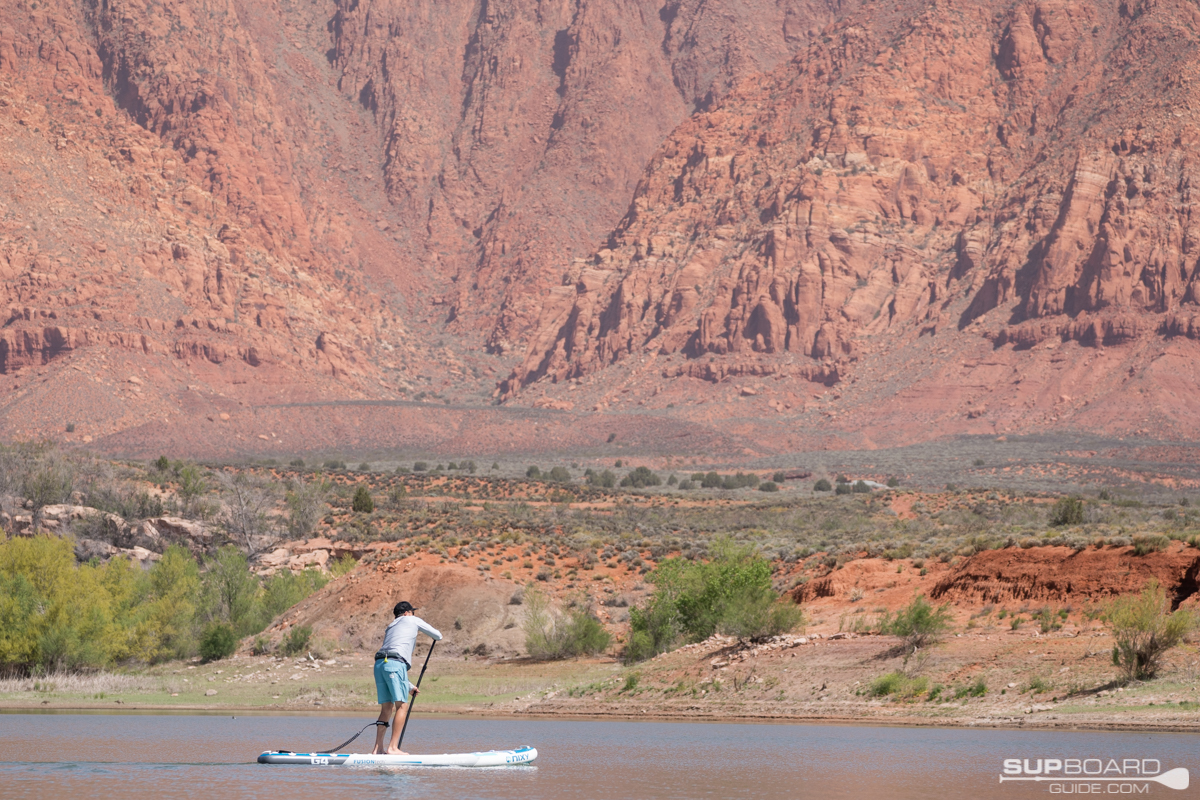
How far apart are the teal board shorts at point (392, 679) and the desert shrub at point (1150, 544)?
19454 millimetres

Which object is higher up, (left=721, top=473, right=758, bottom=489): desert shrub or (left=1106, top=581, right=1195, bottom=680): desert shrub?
(left=1106, top=581, right=1195, bottom=680): desert shrub

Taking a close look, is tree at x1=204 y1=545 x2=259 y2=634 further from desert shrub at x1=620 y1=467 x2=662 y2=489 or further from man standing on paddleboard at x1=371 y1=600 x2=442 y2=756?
desert shrub at x1=620 y1=467 x2=662 y2=489

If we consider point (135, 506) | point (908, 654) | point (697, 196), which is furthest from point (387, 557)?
point (697, 196)

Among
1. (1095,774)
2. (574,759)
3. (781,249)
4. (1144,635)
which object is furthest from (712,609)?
(781,249)

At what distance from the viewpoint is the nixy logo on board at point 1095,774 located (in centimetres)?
1809

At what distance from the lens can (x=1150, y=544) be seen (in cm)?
3269

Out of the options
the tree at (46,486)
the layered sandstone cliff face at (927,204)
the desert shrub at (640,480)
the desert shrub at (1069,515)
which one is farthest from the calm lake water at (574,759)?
the layered sandstone cliff face at (927,204)

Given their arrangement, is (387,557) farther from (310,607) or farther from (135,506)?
(135,506)

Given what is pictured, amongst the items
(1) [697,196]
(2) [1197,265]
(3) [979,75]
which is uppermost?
(3) [979,75]

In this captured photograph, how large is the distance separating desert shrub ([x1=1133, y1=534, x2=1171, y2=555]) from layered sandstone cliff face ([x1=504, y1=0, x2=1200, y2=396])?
405 ft

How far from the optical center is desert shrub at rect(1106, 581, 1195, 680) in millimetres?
26484

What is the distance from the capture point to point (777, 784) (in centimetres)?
1836

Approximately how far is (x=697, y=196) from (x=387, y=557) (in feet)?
486

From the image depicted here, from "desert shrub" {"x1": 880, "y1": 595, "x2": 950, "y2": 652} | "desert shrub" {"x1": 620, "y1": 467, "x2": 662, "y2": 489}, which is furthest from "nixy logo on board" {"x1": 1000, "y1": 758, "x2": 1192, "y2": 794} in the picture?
"desert shrub" {"x1": 620, "y1": 467, "x2": 662, "y2": 489}
